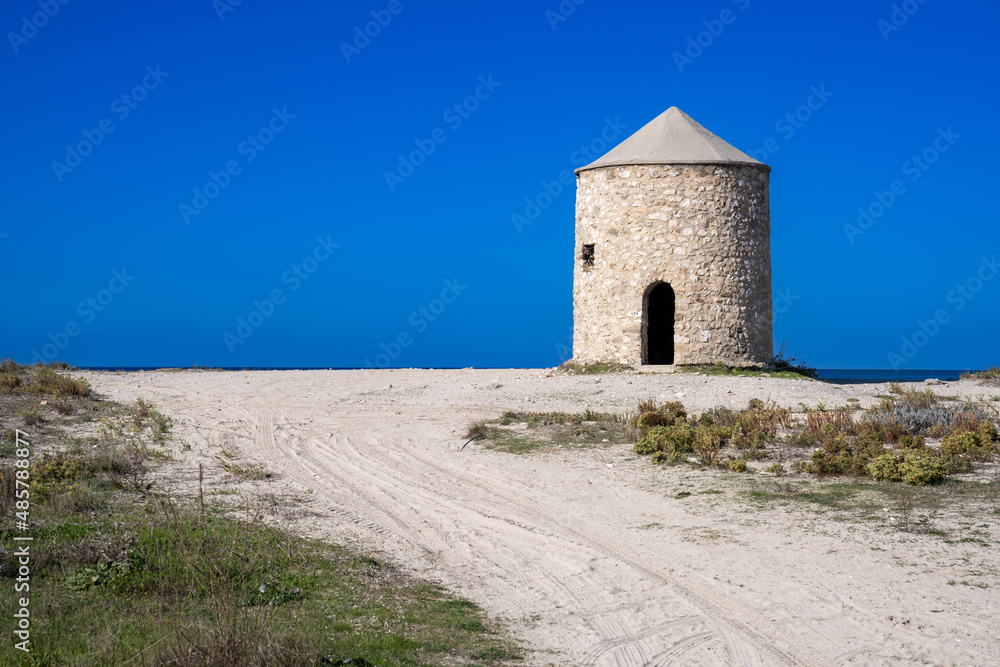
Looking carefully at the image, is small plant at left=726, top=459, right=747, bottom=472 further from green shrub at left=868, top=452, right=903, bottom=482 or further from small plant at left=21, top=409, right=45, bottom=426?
small plant at left=21, top=409, right=45, bottom=426

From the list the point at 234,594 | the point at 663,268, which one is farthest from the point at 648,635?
the point at 663,268

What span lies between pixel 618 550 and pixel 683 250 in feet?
44.4

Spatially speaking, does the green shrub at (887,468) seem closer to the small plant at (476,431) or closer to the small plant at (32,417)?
the small plant at (476,431)

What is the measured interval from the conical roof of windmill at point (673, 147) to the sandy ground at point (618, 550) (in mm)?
7763

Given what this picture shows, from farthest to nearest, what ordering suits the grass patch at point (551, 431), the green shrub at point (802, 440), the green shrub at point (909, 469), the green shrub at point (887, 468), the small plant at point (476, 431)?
1. the small plant at point (476, 431)
2. the grass patch at point (551, 431)
3. the green shrub at point (802, 440)
4. the green shrub at point (887, 468)
5. the green shrub at point (909, 469)

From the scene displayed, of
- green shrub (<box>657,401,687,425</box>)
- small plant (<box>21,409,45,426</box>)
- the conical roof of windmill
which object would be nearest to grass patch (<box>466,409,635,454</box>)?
green shrub (<box>657,401,687,425</box>)

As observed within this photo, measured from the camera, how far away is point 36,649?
5180 millimetres

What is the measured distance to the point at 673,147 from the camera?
2123 centimetres

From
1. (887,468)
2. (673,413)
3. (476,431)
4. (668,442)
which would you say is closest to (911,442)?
(887,468)

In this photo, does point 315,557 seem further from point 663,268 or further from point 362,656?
point 663,268

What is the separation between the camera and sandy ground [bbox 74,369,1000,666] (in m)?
5.77

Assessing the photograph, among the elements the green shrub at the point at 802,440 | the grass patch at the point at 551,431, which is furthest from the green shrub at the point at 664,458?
the green shrub at the point at 802,440

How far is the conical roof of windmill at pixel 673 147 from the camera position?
68.2ft

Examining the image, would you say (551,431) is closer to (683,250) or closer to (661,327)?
(683,250)
